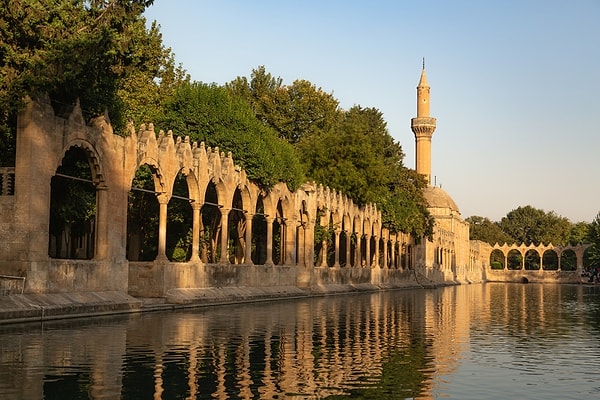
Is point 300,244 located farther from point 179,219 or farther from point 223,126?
point 223,126

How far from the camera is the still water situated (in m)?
10.2

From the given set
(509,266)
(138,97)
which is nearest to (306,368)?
(138,97)

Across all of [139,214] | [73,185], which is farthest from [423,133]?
[73,185]

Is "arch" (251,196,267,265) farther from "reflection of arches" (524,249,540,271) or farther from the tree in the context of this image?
"reflection of arches" (524,249,540,271)

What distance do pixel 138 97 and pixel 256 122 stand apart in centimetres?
968

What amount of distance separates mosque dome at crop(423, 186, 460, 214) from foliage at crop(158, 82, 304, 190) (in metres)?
70.2

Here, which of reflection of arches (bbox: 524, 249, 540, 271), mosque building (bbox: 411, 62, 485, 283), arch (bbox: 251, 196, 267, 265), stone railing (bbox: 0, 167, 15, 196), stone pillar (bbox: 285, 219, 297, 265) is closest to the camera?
stone railing (bbox: 0, 167, 15, 196)

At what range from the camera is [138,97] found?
4516 centimetres

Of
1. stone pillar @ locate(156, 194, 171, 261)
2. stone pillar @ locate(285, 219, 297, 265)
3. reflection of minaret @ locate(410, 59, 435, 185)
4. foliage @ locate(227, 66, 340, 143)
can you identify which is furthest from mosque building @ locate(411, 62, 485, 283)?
stone pillar @ locate(156, 194, 171, 261)

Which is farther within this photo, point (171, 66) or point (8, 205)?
point (171, 66)

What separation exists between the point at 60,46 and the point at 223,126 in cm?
1662

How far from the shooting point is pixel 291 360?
43.2 feet

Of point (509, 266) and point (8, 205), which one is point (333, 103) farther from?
point (509, 266)

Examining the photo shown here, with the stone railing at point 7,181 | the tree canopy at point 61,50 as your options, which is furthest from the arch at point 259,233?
the stone railing at point 7,181
